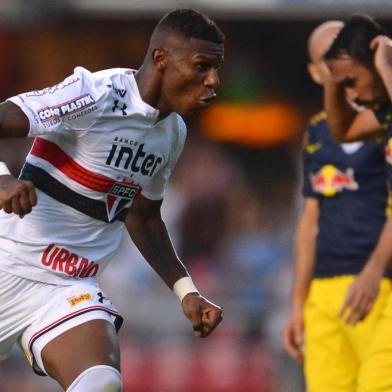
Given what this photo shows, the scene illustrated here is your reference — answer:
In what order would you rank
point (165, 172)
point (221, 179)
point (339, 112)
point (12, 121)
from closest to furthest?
point (12, 121)
point (165, 172)
point (339, 112)
point (221, 179)

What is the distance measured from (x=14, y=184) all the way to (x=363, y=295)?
2.17 metres

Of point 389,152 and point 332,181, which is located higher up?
point 389,152

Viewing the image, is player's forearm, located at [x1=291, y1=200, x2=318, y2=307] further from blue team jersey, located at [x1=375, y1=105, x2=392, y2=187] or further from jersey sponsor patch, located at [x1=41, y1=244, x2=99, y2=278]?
jersey sponsor patch, located at [x1=41, y1=244, x2=99, y2=278]

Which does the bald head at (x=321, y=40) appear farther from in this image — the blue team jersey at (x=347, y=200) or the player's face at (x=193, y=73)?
the player's face at (x=193, y=73)

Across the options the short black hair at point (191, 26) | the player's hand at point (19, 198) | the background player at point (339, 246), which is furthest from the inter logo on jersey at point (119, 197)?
the background player at point (339, 246)

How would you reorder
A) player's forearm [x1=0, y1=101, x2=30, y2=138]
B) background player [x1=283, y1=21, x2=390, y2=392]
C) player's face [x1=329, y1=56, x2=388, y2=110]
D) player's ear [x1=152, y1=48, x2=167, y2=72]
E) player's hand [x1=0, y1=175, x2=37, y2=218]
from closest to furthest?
player's hand [x1=0, y1=175, x2=37, y2=218]
player's forearm [x1=0, y1=101, x2=30, y2=138]
player's ear [x1=152, y1=48, x2=167, y2=72]
player's face [x1=329, y1=56, x2=388, y2=110]
background player [x1=283, y1=21, x2=390, y2=392]

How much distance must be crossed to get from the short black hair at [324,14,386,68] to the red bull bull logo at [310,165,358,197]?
2.45ft

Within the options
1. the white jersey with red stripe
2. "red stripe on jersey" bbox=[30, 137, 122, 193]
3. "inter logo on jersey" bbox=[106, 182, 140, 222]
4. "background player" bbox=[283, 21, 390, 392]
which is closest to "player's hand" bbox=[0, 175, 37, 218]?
the white jersey with red stripe

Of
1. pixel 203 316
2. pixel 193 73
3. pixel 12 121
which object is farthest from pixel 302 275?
pixel 12 121

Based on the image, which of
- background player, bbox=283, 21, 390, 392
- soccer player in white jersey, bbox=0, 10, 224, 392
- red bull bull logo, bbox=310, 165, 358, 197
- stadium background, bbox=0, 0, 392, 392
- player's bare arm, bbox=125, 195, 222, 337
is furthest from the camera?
stadium background, bbox=0, 0, 392, 392

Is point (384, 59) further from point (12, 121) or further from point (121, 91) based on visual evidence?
point (12, 121)

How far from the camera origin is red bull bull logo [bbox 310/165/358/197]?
7098 millimetres

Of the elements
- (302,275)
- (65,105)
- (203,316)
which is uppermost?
(65,105)

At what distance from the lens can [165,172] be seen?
5.91 meters
